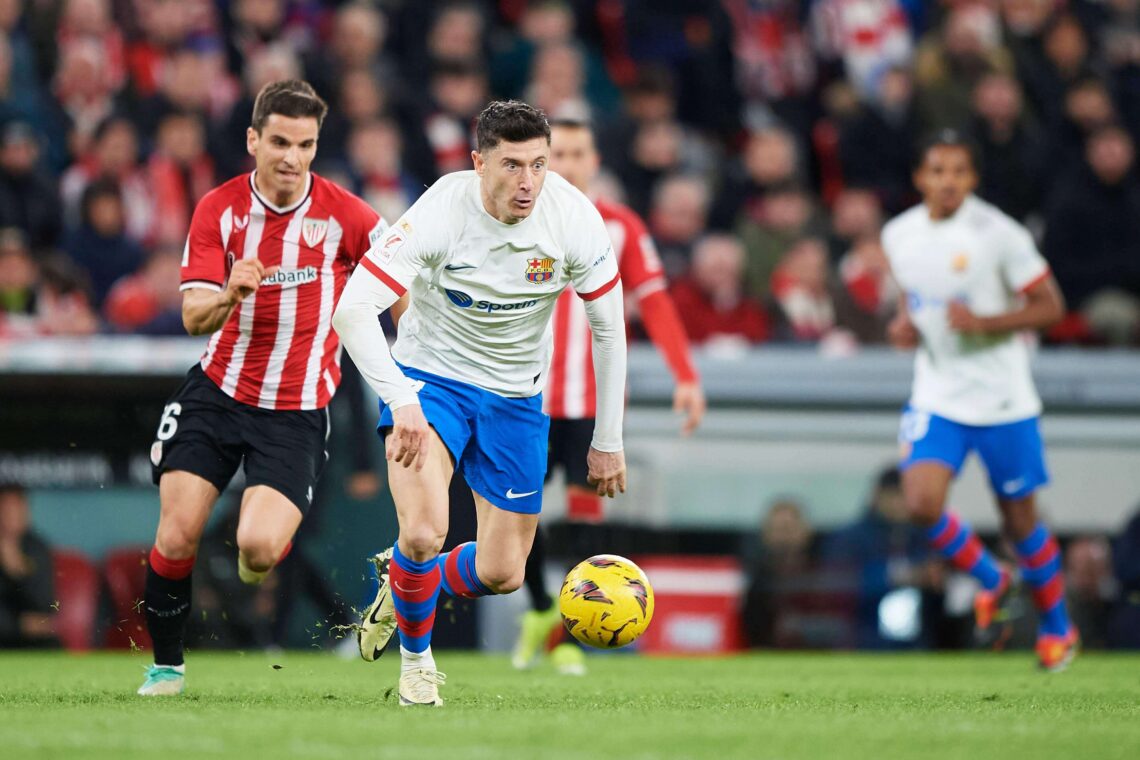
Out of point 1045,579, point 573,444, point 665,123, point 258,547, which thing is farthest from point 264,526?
point 665,123

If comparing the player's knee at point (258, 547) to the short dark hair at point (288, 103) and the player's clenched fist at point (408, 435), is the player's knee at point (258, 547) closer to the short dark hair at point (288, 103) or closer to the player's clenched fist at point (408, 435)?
the player's clenched fist at point (408, 435)

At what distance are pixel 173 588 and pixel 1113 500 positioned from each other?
6.57 meters

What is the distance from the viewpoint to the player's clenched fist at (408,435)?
614 cm

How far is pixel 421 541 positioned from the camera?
21.2ft

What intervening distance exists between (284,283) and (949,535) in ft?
13.5

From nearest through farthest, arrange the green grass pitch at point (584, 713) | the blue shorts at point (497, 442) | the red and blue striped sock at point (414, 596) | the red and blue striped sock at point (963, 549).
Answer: the green grass pitch at point (584, 713) → the red and blue striped sock at point (414, 596) → the blue shorts at point (497, 442) → the red and blue striped sock at point (963, 549)

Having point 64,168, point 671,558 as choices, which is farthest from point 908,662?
point 64,168

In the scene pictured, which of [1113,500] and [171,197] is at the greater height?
[171,197]

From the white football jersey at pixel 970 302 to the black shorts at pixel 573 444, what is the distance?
1.86m

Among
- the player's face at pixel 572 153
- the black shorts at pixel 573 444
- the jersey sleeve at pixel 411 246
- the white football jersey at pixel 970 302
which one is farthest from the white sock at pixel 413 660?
the white football jersey at pixel 970 302

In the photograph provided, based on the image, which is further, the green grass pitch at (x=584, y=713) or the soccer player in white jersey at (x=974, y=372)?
the soccer player in white jersey at (x=974, y=372)

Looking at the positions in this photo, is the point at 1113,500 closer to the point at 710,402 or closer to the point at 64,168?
the point at 710,402

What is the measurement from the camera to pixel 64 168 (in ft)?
43.8

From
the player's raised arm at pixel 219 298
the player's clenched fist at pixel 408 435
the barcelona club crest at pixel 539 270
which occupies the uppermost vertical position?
the barcelona club crest at pixel 539 270
